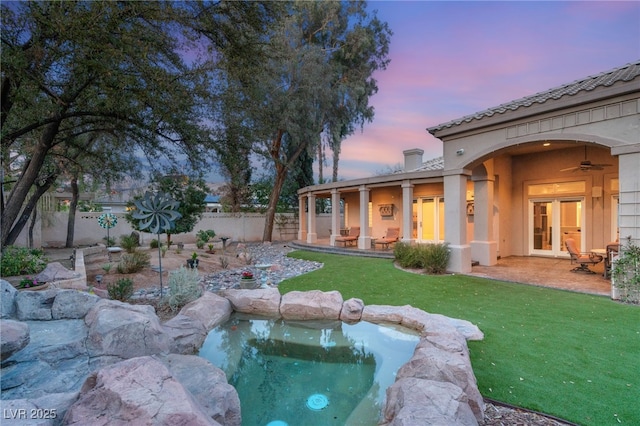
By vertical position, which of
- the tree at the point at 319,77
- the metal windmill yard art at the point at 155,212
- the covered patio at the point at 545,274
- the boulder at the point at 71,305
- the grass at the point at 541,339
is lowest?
the grass at the point at 541,339

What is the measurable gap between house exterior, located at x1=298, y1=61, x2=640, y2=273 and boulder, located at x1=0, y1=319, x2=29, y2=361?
9459mm

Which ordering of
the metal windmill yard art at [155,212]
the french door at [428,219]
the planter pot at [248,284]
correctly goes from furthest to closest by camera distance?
the french door at [428,219], the planter pot at [248,284], the metal windmill yard art at [155,212]

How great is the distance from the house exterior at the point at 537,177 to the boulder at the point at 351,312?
16.4 feet

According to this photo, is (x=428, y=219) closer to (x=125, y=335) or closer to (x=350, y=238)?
(x=350, y=238)

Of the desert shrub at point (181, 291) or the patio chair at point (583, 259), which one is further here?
the patio chair at point (583, 259)

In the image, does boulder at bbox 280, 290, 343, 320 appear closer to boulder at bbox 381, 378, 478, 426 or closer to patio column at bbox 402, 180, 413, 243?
boulder at bbox 381, 378, 478, 426

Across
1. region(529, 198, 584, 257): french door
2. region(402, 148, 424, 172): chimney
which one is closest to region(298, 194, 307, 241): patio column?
region(402, 148, 424, 172): chimney

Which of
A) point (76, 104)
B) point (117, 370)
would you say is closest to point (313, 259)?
point (76, 104)

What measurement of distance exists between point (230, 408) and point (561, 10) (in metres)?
12.6

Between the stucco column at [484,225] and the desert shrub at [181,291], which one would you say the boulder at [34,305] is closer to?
the desert shrub at [181,291]

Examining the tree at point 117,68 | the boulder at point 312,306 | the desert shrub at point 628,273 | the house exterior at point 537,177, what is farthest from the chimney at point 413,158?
the boulder at point 312,306

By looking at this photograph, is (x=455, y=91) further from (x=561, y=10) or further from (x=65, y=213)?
(x=65, y=213)

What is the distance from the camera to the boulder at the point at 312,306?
586 centimetres

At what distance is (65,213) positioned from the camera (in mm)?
16125
